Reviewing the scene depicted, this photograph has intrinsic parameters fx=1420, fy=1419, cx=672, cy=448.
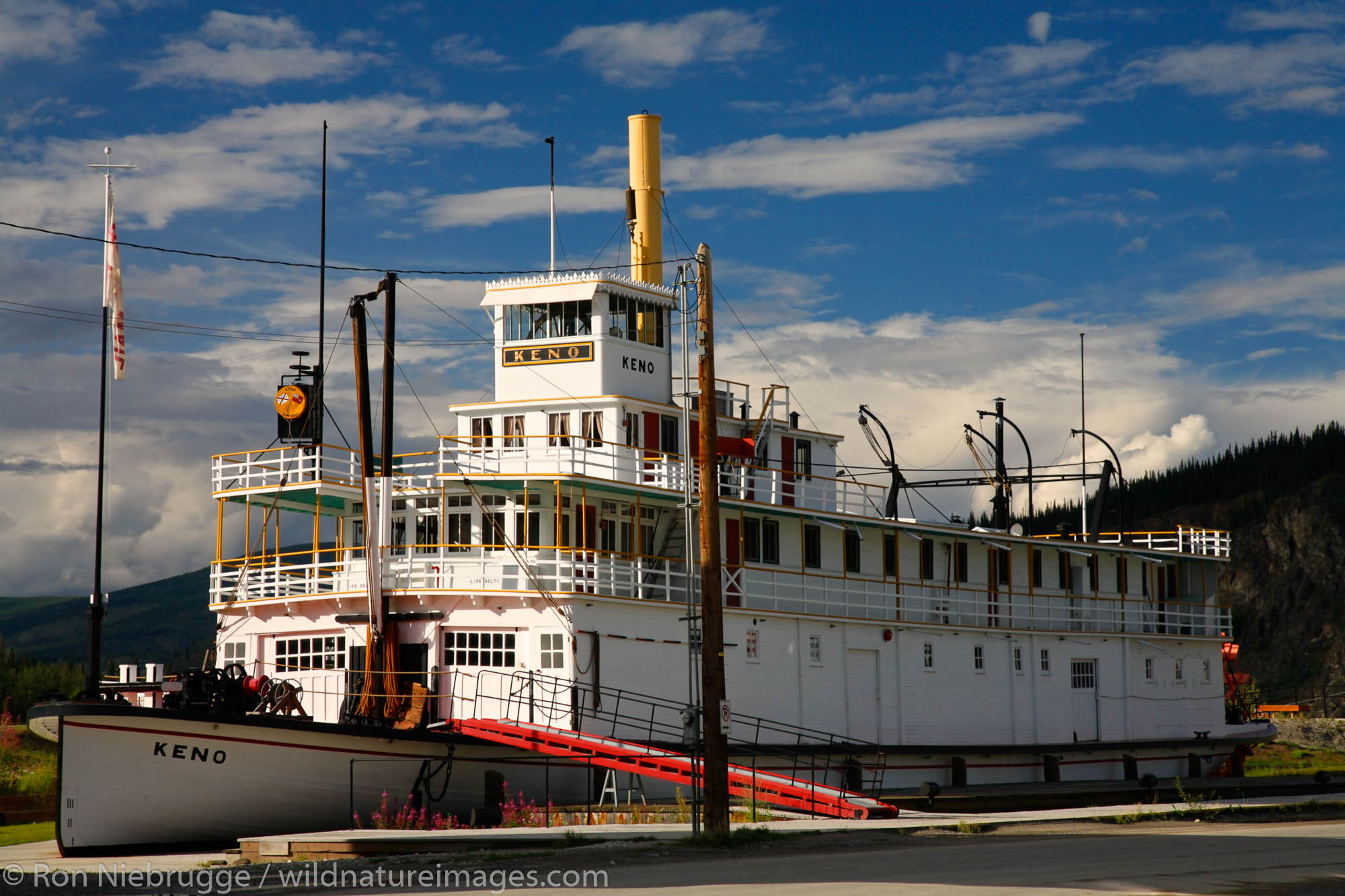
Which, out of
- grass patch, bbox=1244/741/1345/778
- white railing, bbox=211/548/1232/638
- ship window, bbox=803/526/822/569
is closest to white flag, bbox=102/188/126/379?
white railing, bbox=211/548/1232/638

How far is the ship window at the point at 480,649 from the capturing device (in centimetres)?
2822

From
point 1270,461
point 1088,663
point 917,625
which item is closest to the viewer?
point 917,625

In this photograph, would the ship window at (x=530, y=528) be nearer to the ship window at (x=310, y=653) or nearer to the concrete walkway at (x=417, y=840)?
the ship window at (x=310, y=653)

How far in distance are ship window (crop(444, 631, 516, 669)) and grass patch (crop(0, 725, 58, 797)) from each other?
8793mm

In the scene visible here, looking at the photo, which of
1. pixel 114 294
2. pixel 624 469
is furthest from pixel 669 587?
pixel 114 294

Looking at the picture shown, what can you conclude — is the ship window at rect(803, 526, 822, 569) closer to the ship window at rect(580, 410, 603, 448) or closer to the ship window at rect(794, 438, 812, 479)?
the ship window at rect(794, 438, 812, 479)

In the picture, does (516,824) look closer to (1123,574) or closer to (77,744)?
(77,744)

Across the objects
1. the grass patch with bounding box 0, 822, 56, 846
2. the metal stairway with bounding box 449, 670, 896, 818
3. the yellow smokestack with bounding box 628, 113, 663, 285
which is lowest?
the grass patch with bounding box 0, 822, 56, 846

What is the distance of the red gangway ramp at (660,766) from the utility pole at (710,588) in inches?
163

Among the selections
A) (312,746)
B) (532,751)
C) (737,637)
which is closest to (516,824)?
(532,751)

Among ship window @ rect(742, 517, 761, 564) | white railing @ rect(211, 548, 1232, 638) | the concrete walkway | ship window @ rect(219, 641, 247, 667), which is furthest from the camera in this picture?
ship window @ rect(742, 517, 761, 564)

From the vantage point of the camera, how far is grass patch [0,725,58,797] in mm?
31688

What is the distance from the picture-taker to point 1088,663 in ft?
131

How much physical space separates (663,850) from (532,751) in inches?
298
